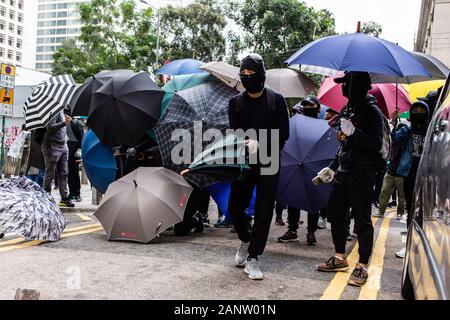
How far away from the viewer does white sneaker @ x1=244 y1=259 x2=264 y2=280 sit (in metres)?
4.51

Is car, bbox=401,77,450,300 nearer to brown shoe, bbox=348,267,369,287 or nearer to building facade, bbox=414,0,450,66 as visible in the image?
brown shoe, bbox=348,267,369,287

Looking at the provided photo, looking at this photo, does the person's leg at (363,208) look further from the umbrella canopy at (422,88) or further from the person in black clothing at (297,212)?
the umbrella canopy at (422,88)

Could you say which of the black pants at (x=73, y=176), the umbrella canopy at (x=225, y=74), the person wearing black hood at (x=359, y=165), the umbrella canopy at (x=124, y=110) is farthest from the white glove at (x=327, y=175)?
the black pants at (x=73, y=176)

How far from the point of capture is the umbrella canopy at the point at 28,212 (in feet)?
17.9

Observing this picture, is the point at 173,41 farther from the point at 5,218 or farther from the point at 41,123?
the point at 5,218

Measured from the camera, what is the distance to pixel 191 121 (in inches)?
241

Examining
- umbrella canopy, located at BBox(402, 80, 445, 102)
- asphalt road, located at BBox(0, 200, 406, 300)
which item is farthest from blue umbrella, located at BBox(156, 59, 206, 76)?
umbrella canopy, located at BBox(402, 80, 445, 102)

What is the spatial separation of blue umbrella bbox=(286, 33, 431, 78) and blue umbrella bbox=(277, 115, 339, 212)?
110cm

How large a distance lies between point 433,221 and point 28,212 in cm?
439

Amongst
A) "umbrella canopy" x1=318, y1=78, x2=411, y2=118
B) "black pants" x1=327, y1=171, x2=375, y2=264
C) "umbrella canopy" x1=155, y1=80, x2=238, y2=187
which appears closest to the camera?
"black pants" x1=327, y1=171, x2=375, y2=264

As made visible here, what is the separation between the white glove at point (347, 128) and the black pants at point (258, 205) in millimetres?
734

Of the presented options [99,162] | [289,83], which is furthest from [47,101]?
[289,83]

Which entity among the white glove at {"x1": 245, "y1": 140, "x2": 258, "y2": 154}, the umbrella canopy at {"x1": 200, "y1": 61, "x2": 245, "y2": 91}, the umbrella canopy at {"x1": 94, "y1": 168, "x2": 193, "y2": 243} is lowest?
the umbrella canopy at {"x1": 94, "y1": 168, "x2": 193, "y2": 243}
